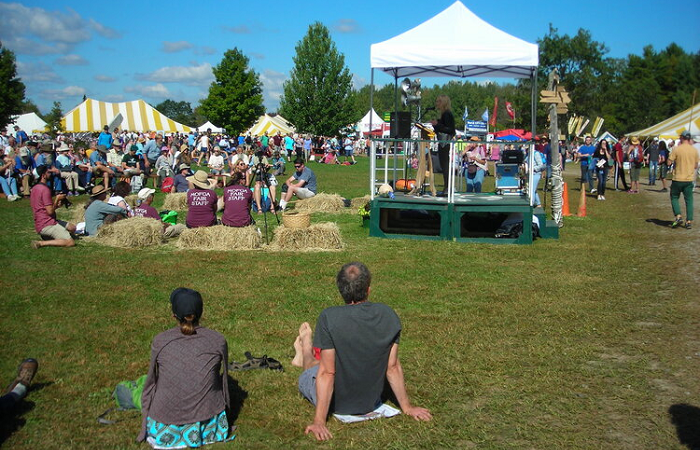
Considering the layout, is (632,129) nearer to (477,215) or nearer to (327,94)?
(327,94)

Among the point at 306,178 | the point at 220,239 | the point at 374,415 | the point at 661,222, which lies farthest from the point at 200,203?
the point at 661,222

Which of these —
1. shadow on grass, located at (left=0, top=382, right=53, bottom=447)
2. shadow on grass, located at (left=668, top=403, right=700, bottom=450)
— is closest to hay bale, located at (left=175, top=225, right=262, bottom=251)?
shadow on grass, located at (left=0, top=382, right=53, bottom=447)

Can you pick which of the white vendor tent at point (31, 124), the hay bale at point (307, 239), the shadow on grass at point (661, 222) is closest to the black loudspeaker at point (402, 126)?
the hay bale at point (307, 239)

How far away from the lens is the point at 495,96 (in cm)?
6994

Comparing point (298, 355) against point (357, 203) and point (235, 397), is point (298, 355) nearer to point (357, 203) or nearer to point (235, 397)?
point (235, 397)

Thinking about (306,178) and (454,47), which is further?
(306,178)

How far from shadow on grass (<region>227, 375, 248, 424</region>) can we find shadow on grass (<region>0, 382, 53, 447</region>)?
1434 millimetres

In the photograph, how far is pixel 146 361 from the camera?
5.66 m

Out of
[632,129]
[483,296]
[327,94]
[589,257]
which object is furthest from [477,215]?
[632,129]

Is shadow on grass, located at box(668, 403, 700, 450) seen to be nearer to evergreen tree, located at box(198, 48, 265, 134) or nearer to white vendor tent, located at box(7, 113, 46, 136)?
evergreen tree, located at box(198, 48, 265, 134)

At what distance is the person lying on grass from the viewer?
14.1ft

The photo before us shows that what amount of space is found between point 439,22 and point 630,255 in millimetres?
5559

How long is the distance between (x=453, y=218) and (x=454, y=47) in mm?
3186

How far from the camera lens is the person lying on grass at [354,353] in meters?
4.29
